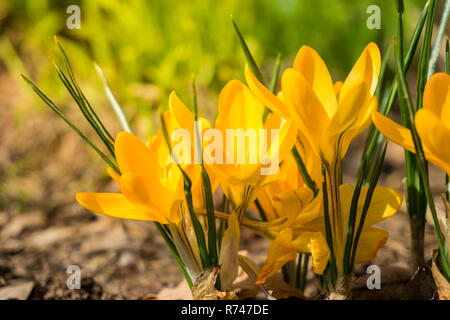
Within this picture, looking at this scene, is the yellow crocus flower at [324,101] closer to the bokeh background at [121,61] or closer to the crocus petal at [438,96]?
the crocus petal at [438,96]

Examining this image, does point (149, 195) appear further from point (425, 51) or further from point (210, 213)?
point (425, 51)

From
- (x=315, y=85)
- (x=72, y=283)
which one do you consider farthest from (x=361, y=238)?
(x=72, y=283)

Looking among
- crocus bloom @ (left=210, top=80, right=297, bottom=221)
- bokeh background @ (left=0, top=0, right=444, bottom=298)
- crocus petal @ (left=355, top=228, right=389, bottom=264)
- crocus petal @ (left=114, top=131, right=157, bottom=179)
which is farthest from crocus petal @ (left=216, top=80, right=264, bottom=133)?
bokeh background @ (left=0, top=0, right=444, bottom=298)

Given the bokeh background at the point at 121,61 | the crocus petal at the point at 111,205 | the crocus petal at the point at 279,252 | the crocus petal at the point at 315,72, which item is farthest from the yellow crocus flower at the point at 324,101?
the bokeh background at the point at 121,61

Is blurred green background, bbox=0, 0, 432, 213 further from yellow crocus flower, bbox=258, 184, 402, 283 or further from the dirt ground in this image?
yellow crocus flower, bbox=258, 184, 402, 283

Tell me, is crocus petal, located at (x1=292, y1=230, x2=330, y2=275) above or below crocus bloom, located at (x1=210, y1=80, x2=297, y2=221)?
below

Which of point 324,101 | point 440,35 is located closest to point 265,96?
point 324,101
